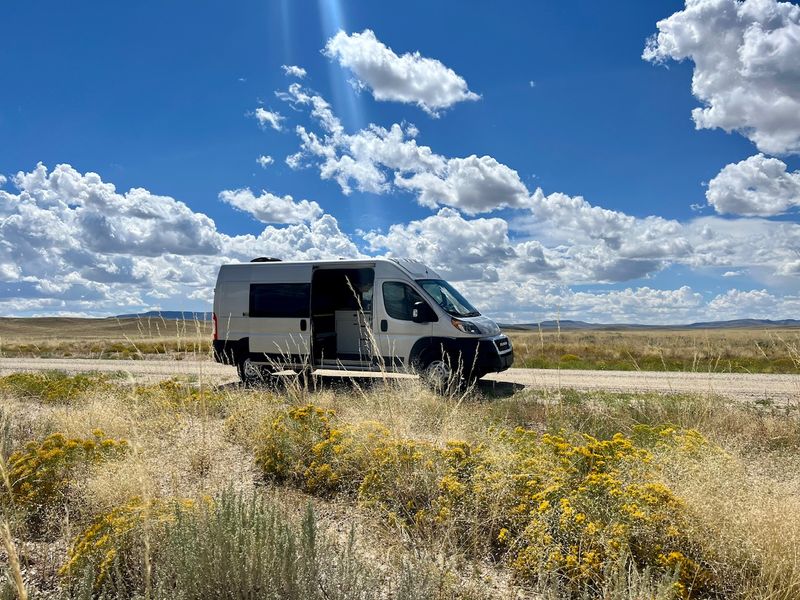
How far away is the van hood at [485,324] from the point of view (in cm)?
1000

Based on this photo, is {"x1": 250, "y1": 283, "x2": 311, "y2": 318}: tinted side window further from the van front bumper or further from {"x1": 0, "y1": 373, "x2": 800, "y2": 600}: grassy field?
{"x1": 0, "y1": 373, "x2": 800, "y2": 600}: grassy field

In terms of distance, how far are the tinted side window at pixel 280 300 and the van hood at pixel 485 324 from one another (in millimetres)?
3482

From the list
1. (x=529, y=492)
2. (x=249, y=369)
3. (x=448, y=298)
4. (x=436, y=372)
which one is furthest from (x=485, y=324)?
(x=529, y=492)

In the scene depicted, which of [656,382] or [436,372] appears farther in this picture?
[656,382]

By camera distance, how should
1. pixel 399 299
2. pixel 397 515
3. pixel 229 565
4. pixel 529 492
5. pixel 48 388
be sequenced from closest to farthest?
pixel 229 565 < pixel 529 492 < pixel 397 515 < pixel 48 388 < pixel 399 299

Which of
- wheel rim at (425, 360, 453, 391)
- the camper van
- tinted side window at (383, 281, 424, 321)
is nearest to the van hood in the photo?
the camper van

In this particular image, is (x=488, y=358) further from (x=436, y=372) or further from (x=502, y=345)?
(x=436, y=372)

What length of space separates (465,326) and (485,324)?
2.13 feet

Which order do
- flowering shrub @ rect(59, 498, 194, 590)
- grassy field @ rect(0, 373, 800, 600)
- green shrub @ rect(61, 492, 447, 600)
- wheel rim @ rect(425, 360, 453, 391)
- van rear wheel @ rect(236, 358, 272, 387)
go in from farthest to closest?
van rear wheel @ rect(236, 358, 272, 387) < wheel rim @ rect(425, 360, 453, 391) < flowering shrub @ rect(59, 498, 194, 590) < grassy field @ rect(0, 373, 800, 600) < green shrub @ rect(61, 492, 447, 600)

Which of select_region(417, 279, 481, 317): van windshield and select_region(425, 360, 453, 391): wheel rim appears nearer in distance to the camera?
select_region(425, 360, 453, 391): wheel rim

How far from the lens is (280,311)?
11562mm

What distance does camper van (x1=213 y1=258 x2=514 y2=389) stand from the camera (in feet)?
32.6

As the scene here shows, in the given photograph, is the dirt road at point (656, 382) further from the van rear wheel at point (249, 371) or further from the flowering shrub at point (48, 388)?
the flowering shrub at point (48, 388)

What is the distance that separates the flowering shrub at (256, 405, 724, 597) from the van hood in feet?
16.7
